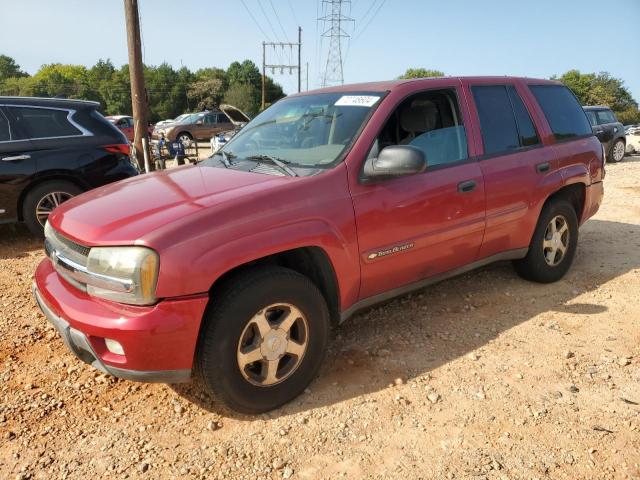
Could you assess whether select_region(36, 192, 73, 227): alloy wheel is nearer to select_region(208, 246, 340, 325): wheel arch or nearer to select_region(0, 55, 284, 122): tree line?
select_region(208, 246, 340, 325): wheel arch

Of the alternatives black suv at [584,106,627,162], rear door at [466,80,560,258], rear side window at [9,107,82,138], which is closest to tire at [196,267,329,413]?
rear door at [466,80,560,258]

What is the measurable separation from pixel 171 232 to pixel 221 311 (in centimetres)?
44

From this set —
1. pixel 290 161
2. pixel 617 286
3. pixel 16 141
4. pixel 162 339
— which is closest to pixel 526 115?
pixel 617 286

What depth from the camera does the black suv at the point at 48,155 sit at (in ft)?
17.7

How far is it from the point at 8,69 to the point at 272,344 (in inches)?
5199

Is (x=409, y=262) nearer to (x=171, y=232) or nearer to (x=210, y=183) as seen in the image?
(x=210, y=183)

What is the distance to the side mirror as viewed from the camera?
107 inches

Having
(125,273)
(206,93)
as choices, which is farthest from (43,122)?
(206,93)

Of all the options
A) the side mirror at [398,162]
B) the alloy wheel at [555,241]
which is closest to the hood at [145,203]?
the side mirror at [398,162]

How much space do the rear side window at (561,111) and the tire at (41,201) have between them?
5162 mm

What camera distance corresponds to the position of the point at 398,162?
2721 mm

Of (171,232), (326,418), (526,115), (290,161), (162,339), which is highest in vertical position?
(526,115)

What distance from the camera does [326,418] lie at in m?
2.57

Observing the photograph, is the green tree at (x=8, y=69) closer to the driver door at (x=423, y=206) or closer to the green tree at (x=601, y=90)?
the green tree at (x=601, y=90)
